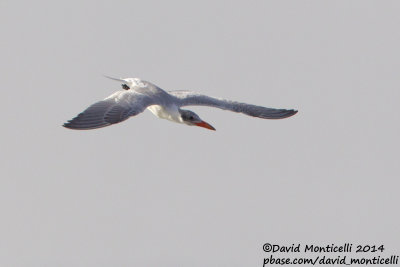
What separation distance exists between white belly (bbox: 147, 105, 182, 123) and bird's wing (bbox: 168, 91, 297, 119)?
3.78 feet

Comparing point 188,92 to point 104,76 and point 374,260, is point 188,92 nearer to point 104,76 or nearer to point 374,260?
point 104,76

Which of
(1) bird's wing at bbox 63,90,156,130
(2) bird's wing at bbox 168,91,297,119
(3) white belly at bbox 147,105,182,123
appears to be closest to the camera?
(1) bird's wing at bbox 63,90,156,130

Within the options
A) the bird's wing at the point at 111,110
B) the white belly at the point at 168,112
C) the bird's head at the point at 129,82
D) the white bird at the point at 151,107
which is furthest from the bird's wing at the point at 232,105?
the bird's wing at the point at 111,110

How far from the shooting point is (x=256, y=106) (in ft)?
93.7

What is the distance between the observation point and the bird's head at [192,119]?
26266 mm

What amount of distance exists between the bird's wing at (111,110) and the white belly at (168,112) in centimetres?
95

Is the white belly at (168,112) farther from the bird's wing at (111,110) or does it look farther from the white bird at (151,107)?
the bird's wing at (111,110)

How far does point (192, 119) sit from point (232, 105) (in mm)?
2365

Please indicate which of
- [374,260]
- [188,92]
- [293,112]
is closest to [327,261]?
[374,260]

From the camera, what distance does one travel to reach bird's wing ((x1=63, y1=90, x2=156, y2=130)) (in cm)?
2232

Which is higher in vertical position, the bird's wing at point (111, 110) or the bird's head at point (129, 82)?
the bird's head at point (129, 82)

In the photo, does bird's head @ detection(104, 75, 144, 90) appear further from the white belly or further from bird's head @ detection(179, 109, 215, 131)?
bird's head @ detection(179, 109, 215, 131)

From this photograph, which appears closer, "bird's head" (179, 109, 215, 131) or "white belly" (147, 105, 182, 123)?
"bird's head" (179, 109, 215, 131)

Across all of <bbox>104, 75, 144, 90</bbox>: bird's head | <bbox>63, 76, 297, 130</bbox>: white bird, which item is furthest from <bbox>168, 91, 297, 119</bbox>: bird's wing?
<bbox>104, 75, 144, 90</bbox>: bird's head
